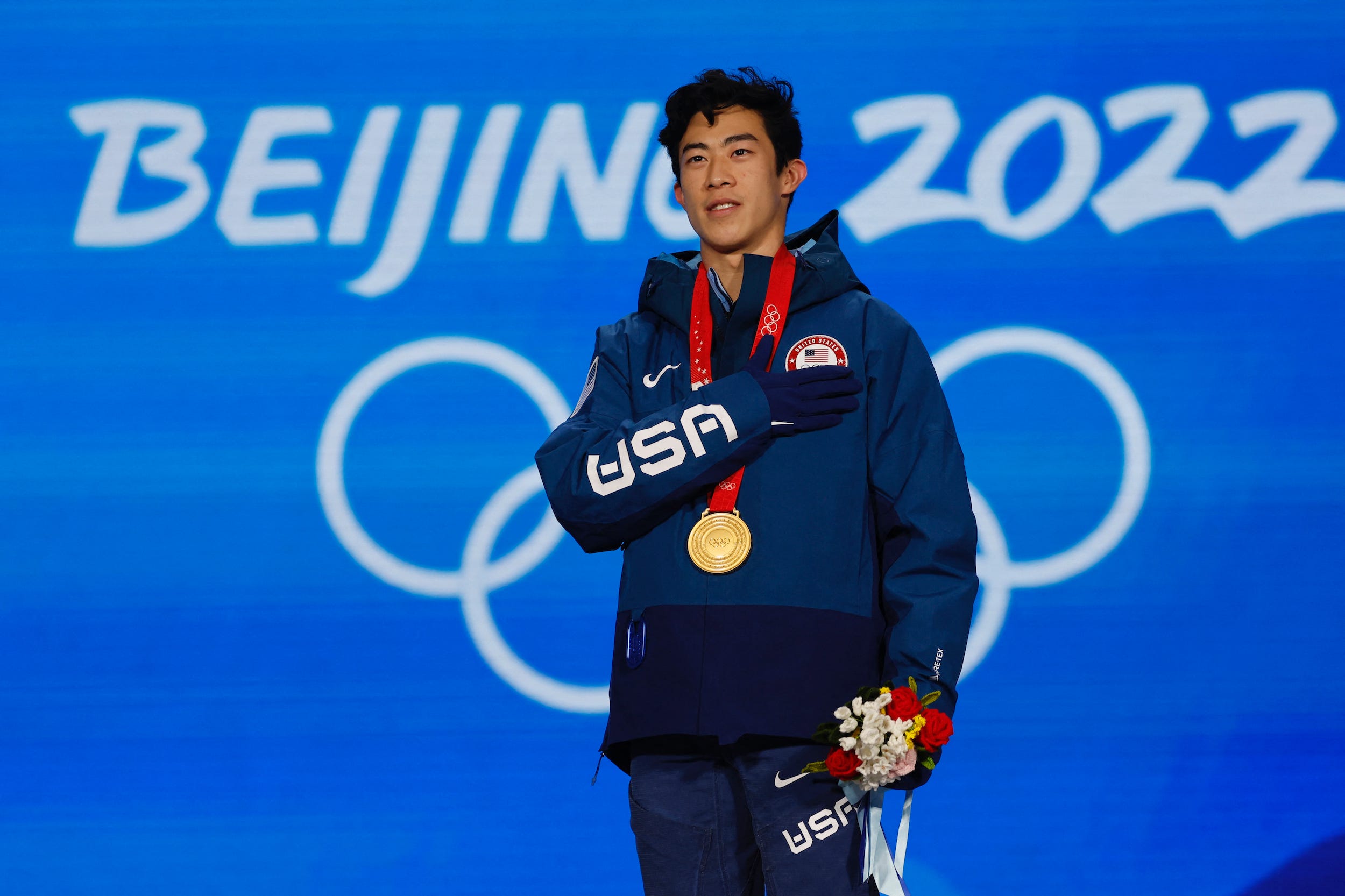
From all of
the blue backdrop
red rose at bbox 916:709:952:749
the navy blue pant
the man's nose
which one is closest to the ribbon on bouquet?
the navy blue pant

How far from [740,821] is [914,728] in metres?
0.24

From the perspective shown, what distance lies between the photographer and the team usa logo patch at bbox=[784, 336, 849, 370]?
64.2 inches

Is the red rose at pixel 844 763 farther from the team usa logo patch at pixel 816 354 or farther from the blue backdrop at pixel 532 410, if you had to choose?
the blue backdrop at pixel 532 410

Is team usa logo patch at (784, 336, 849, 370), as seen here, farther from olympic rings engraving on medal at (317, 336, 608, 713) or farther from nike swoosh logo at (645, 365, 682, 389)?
olympic rings engraving on medal at (317, 336, 608, 713)

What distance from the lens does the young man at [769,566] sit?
1530mm

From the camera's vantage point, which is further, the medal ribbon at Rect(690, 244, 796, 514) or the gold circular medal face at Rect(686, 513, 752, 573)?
the medal ribbon at Rect(690, 244, 796, 514)

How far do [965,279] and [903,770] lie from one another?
4.95 ft

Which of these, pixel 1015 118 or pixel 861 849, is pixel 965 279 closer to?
pixel 1015 118

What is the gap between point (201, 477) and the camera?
2.78 metres

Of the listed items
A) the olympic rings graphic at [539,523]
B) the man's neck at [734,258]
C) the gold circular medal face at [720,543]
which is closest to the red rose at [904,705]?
the gold circular medal face at [720,543]

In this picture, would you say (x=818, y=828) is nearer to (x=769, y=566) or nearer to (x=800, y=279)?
(x=769, y=566)

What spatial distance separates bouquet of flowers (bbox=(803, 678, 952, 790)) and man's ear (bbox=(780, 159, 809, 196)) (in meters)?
0.66

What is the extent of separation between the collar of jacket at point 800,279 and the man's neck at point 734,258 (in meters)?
0.03

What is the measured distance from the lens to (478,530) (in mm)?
2779
